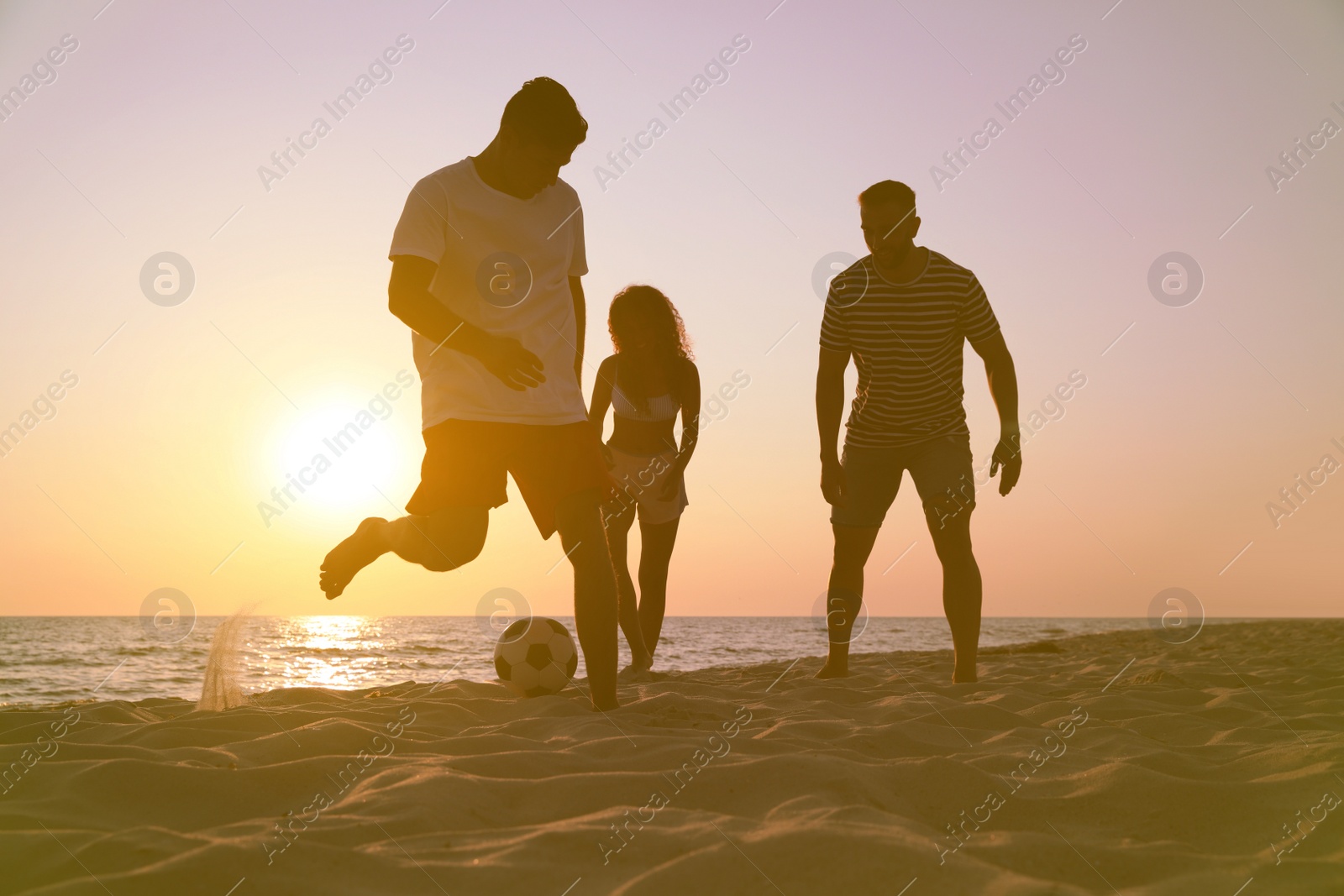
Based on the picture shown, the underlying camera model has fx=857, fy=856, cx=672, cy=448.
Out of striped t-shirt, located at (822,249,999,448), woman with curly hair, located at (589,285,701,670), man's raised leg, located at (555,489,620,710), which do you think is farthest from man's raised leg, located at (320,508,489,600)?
striped t-shirt, located at (822,249,999,448)

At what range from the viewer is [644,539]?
16.4 ft

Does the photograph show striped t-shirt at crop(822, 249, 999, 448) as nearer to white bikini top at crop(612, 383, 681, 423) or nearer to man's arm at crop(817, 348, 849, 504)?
man's arm at crop(817, 348, 849, 504)

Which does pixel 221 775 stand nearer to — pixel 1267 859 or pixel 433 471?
pixel 433 471

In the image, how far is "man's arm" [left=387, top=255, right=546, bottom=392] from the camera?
9.05 feet

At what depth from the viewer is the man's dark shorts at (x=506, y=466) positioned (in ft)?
9.99

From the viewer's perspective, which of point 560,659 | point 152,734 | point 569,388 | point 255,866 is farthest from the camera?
point 560,659

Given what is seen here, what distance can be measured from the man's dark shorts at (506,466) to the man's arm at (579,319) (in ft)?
1.10

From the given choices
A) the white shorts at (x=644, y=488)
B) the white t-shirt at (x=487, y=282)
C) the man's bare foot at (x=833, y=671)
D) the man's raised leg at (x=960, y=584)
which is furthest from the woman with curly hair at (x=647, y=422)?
the white t-shirt at (x=487, y=282)

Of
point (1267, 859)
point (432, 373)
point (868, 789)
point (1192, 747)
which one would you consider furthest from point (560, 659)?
point (1267, 859)

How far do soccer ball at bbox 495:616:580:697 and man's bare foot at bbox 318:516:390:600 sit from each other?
105cm

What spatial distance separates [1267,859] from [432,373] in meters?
2.66

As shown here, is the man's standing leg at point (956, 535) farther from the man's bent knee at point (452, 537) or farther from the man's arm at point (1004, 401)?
the man's bent knee at point (452, 537)

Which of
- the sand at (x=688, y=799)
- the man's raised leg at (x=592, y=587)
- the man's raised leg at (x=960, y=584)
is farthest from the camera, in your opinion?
the man's raised leg at (x=960, y=584)

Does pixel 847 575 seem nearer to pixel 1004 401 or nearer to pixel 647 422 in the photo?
pixel 1004 401
